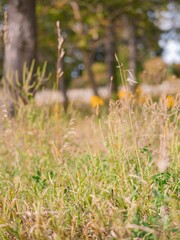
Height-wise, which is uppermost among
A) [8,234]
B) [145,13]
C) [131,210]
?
[145,13]

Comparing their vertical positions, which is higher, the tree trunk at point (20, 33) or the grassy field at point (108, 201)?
the tree trunk at point (20, 33)

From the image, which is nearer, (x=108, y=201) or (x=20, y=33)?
(x=108, y=201)

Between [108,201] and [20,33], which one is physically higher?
[20,33]

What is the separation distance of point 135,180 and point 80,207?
0.39 meters

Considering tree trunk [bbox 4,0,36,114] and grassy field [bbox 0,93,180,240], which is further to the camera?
tree trunk [bbox 4,0,36,114]

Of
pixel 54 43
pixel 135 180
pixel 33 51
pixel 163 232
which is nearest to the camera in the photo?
pixel 163 232

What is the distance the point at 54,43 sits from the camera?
13.6 meters

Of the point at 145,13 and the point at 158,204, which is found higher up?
the point at 145,13

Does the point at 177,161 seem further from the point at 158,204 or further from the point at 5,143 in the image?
the point at 5,143

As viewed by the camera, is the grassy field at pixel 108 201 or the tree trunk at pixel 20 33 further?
the tree trunk at pixel 20 33

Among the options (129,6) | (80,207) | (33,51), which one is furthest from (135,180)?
(129,6)

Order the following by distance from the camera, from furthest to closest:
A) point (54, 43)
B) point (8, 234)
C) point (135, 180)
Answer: point (54, 43) < point (135, 180) < point (8, 234)

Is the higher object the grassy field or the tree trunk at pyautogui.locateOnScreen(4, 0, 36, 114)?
the tree trunk at pyautogui.locateOnScreen(4, 0, 36, 114)

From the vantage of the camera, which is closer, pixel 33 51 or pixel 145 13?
pixel 33 51
